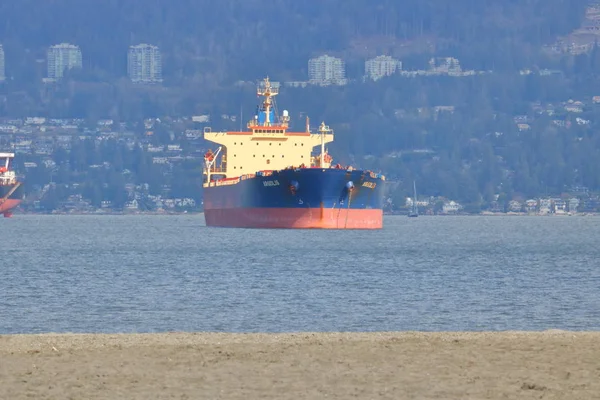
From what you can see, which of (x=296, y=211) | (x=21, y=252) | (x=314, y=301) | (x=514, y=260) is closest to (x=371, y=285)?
(x=314, y=301)

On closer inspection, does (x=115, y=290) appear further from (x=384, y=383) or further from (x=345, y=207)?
(x=345, y=207)

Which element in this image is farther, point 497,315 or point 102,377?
point 497,315

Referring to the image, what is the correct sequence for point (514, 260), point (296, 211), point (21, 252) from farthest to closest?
point (296, 211), point (21, 252), point (514, 260)

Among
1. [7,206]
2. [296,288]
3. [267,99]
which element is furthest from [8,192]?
[296,288]

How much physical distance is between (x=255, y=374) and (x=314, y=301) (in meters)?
17.8

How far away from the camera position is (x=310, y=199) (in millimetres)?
80562

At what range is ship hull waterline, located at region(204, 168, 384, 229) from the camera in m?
79.7

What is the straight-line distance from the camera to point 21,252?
2472 inches

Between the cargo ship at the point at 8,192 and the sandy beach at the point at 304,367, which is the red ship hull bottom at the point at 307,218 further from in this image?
the cargo ship at the point at 8,192

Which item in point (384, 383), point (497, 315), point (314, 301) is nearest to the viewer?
point (384, 383)

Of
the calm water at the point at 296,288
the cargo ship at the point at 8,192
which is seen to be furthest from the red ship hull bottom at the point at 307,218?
the cargo ship at the point at 8,192

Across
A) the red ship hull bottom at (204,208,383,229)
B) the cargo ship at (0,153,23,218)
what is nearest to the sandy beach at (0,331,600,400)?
the red ship hull bottom at (204,208,383,229)

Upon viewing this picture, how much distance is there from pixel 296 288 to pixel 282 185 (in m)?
43.0

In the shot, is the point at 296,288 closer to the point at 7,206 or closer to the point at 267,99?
the point at 267,99
